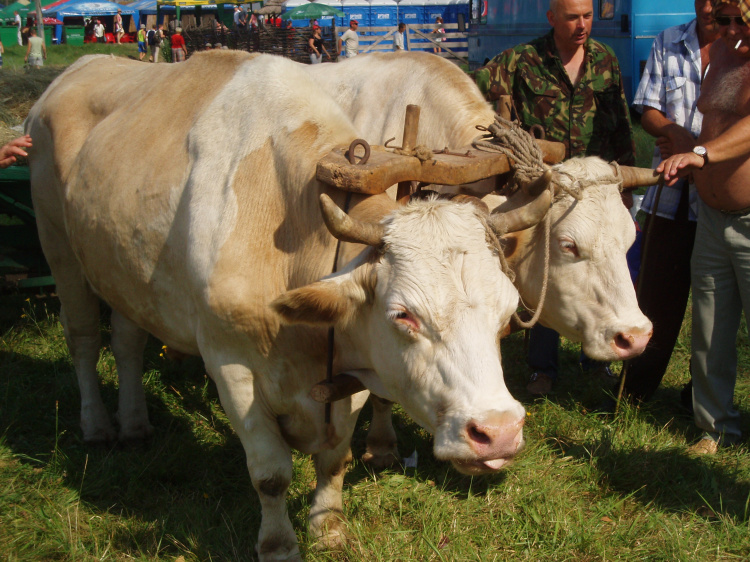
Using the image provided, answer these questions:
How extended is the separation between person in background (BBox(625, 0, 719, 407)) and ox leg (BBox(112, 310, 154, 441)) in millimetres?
3075

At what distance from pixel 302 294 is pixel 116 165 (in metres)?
1.76

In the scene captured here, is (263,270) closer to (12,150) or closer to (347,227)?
(347,227)

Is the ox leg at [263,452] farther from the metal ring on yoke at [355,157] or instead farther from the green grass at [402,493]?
the metal ring on yoke at [355,157]

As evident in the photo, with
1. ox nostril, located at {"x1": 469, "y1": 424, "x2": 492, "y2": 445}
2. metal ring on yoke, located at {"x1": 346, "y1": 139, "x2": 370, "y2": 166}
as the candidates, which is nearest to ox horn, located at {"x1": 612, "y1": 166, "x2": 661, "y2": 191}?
metal ring on yoke, located at {"x1": 346, "y1": 139, "x2": 370, "y2": 166}

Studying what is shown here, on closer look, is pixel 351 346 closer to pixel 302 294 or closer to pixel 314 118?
pixel 302 294

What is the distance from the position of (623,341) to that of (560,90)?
6.08 ft

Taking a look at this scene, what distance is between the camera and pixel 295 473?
3.95 m

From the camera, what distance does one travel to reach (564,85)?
4.66 m

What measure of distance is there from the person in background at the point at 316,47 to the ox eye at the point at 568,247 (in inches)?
860

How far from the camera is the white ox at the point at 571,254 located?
11.6 ft

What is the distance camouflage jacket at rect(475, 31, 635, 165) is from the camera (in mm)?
4641

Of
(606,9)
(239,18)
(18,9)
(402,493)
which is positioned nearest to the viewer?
(402,493)

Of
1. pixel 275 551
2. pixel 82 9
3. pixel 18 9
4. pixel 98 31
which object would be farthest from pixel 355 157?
pixel 18 9

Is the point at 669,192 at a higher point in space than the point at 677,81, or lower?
lower
